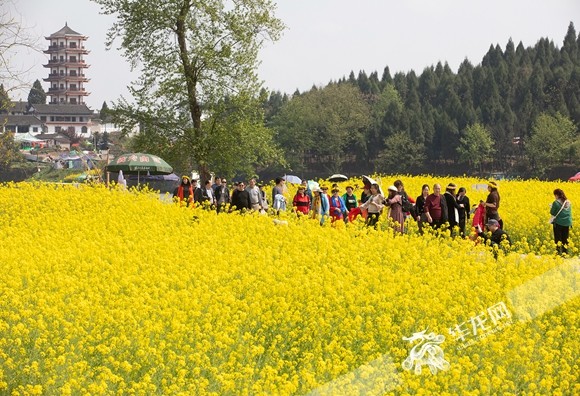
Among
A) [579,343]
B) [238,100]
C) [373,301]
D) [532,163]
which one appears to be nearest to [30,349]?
[373,301]

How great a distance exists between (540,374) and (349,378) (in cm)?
202

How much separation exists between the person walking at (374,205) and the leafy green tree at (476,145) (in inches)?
2910

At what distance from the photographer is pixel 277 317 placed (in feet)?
32.9

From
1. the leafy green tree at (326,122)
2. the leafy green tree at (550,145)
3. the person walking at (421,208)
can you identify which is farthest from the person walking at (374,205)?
the leafy green tree at (326,122)

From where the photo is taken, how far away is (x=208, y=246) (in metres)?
15.0

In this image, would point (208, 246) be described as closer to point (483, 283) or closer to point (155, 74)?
point (483, 283)

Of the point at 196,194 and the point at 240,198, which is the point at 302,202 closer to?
the point at 240,198

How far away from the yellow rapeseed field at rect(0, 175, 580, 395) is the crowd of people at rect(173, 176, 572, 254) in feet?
8.47

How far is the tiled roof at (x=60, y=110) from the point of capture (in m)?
156

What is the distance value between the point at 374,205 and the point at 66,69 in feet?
508

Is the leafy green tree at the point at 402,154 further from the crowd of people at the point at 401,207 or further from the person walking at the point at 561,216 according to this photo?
the person walking at the point at 561,216

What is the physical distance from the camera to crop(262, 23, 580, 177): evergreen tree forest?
92.8 metres

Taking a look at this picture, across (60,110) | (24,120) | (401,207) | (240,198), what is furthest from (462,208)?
(60,110)

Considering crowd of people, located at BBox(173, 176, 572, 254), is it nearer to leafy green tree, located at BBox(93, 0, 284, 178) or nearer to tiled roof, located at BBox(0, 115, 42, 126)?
leafy green tree, located at BBox(93, 0, 284, 178)
